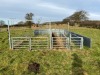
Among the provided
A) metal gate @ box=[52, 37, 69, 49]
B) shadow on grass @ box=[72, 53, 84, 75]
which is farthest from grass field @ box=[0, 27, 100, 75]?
metal gate @ box=[52, 37, 69, 49]

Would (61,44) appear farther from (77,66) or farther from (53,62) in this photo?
(77,66)

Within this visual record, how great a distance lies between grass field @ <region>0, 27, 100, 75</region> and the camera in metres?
20.1

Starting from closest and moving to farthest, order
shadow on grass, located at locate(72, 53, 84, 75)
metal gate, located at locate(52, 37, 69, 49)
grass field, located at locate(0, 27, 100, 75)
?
1. shadow on grass, located at locate(72, 53, 84, 75)
2. grass field, located at locate(0, 27, 100, 75)
3. metal gate, located at locate(52, 37, 69, 49)

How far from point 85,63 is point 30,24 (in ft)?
196

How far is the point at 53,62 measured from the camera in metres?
22.2

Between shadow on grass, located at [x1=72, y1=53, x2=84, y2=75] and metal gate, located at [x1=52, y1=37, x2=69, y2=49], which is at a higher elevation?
metal gate, located at [x1=52, y1=37, x2=69, y2=49]

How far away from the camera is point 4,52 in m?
25.2

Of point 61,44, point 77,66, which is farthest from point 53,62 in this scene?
point 61,44

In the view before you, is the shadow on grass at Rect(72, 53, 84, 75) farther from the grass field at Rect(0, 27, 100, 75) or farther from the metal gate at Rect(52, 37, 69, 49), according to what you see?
the metal gate at Rect(52, 37, 69, 49)

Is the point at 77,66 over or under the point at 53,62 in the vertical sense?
under

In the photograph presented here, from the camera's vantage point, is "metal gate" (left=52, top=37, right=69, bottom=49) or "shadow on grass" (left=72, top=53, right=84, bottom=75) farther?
"metal gate" (left=52, top=37, right=69, bottom=49)

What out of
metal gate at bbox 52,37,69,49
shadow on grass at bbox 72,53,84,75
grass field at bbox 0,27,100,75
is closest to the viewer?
shadow on grass at bbox 72,53,84,75

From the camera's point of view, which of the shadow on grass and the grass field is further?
the grass field

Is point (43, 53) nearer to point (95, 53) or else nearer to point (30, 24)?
point (95, 53)
